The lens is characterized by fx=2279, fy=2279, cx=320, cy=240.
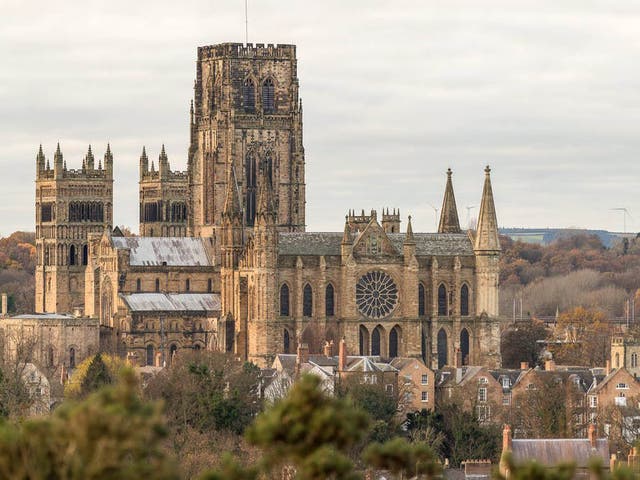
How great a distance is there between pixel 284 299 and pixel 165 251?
1215 centimetres

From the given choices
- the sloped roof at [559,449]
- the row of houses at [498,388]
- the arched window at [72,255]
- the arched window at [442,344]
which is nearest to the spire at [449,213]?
the arched window at [442,344]

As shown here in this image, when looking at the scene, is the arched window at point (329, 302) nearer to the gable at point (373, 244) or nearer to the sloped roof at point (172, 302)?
the gable at point (373, 244)

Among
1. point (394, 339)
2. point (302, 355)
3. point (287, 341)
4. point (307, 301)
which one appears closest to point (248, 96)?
point (307, 301)

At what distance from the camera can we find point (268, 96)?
124688mm

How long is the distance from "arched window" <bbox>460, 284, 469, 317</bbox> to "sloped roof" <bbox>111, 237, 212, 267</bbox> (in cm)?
1453

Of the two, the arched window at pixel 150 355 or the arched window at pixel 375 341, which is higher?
the arched window at pixel 375 341

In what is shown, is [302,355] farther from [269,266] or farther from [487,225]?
[487,225]

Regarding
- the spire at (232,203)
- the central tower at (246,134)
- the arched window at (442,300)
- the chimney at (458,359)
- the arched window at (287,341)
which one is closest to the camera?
the chimney at (458,359)

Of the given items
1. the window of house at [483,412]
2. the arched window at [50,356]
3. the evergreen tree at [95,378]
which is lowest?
the window of house at [483,412]

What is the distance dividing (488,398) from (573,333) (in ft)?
154

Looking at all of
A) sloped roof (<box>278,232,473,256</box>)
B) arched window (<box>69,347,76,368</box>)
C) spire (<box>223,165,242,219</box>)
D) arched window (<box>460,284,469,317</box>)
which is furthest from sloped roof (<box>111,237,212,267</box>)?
arched window (<box>460,284,469,317</box>)

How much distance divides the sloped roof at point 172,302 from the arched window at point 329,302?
7.33m

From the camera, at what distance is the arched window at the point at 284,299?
11162 cm

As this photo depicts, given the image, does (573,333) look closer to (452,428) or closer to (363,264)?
(363,264)
